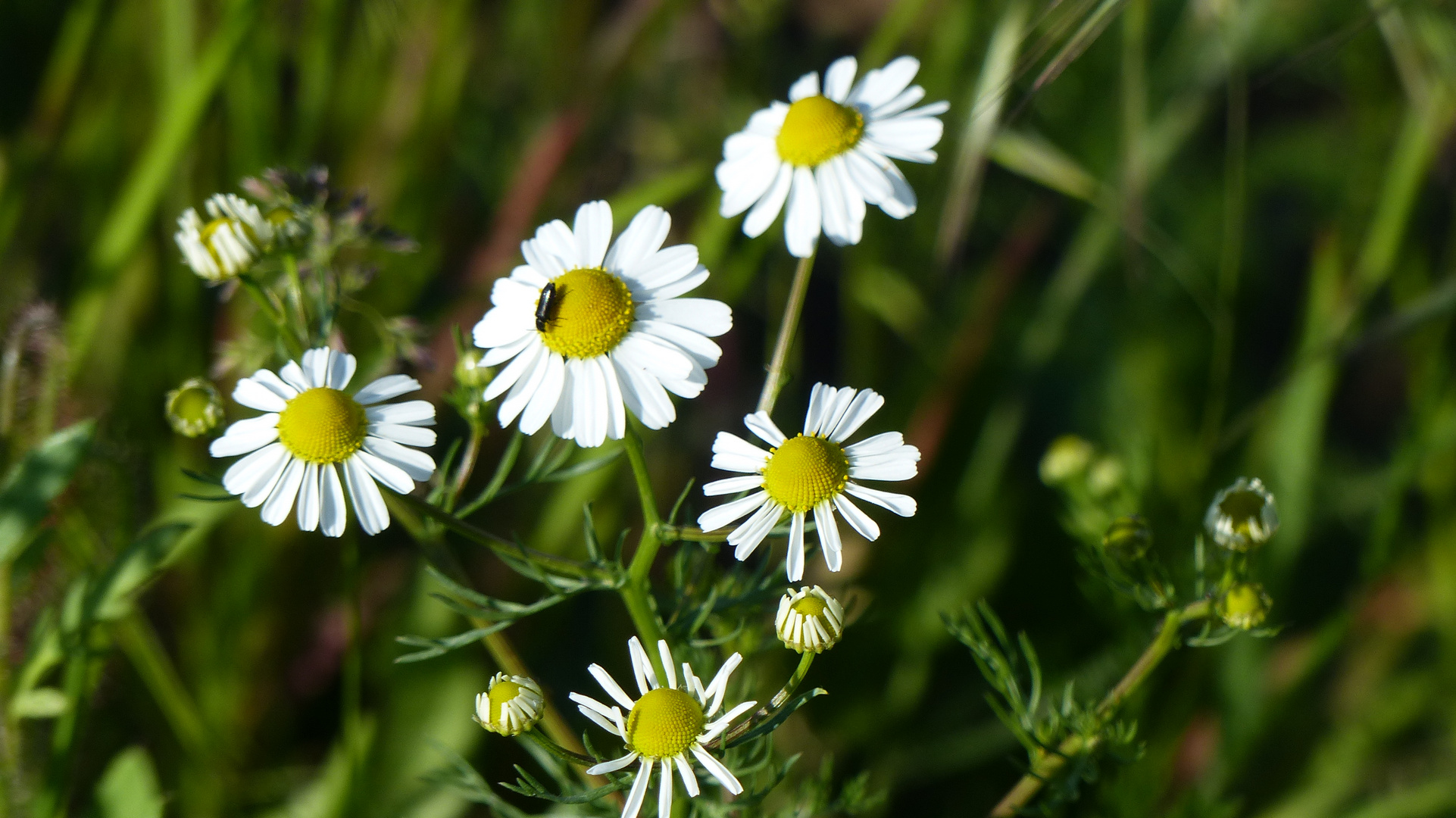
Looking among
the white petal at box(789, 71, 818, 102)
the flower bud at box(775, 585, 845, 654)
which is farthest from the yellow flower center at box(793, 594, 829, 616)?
the white petal at box(789, 71, 818, 102)

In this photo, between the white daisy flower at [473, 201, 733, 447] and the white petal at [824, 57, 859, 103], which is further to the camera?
the white petal at [824, 57, 859, 103]

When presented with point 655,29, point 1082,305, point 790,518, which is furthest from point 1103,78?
point 790,518

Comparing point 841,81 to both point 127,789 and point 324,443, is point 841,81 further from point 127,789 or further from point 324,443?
point 127,789

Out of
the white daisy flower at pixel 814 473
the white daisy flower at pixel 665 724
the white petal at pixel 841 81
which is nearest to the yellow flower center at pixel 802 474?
the white daisy flower at pixel 814 473

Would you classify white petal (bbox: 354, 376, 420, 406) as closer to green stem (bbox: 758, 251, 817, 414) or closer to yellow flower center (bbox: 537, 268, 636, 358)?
yellow flower center (bbox: 537, 268, 636, 358)

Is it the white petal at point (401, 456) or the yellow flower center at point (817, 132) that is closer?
the white petal at point (401, 456)

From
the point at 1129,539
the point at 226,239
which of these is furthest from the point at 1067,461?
the point at 226,239

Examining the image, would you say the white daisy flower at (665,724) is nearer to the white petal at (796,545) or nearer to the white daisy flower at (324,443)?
the white petal at (796,545)
